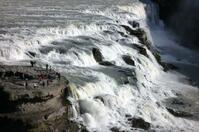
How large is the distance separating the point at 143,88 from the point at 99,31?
6411 millimetres

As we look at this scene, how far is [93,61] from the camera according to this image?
21656 millimetres

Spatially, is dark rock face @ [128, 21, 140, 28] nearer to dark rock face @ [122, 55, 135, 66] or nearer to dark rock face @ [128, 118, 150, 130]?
dark rock face @ [122, 55, 135, 66]

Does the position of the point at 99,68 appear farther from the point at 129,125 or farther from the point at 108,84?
the point at 129,125

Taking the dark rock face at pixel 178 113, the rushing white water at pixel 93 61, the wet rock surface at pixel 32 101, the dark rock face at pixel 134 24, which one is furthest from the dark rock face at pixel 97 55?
the dark rock face at pixel 134 24

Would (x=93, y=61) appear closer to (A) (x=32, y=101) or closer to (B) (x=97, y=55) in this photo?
(B) (x=97, y=55)

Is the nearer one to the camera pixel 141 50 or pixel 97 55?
pixel 97 55

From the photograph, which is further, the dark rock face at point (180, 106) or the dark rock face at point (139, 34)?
the dark rock face at point (139, 34)

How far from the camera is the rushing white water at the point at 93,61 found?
1755cm

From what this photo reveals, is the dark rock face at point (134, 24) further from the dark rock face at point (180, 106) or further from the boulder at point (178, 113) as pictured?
the boulder at point (178, 113)

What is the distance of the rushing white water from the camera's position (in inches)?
691

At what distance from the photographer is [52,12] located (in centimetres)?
2861

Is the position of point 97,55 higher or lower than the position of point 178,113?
higher

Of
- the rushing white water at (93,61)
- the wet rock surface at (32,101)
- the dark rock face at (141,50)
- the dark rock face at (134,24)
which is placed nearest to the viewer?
the wet rock surface at (32,101)

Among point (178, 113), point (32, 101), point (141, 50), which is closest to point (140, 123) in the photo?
point (178, 113)
